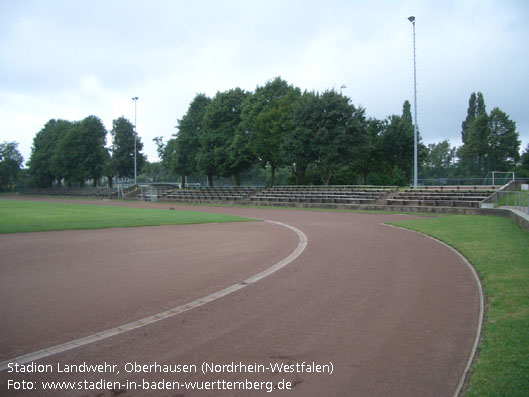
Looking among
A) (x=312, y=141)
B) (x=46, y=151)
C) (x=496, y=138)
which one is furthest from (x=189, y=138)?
(x=46, y=151)

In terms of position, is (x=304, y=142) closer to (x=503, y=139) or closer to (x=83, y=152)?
(x=503, y=139)

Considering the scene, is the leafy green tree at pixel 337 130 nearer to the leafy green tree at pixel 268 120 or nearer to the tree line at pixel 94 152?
the leafy green tree at pixel 268 120

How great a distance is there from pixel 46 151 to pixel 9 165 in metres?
20.1

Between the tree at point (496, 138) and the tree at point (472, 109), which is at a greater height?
the tree at point (472, 109)

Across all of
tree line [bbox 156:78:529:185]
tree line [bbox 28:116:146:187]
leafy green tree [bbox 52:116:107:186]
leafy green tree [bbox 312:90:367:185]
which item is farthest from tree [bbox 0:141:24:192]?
leafy green tree [bbox 312:90:367:185]

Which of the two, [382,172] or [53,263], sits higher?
[382,172]

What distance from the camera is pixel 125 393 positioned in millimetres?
3281

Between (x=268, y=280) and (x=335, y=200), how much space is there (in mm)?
25835

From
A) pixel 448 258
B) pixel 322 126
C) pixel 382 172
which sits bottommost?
pixel 448 258

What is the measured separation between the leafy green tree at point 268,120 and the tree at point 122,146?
3345 centimetres

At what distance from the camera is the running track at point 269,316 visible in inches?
143

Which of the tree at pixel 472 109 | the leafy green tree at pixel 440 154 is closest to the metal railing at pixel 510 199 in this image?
the tree at pixel 472 109

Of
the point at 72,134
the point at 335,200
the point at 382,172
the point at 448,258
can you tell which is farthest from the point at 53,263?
the point at 72,134

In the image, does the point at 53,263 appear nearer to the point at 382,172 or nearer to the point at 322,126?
the point at 322,126
